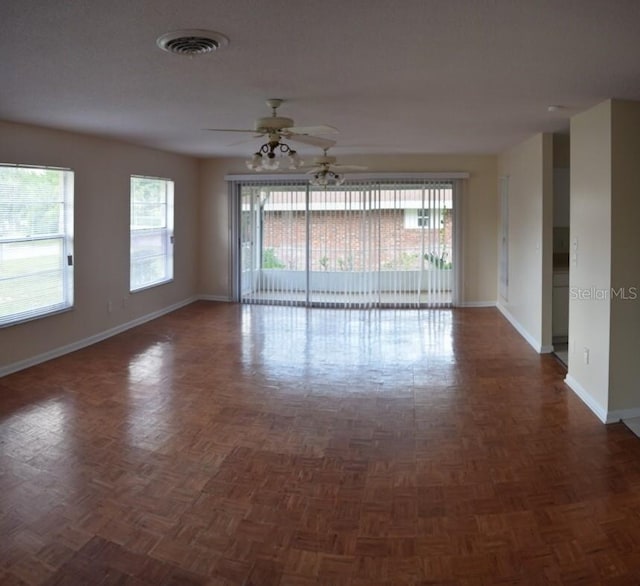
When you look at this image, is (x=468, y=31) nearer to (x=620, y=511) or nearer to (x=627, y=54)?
(x=627, y=54)

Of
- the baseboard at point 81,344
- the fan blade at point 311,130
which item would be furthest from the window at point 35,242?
the fan blade at point 311,130

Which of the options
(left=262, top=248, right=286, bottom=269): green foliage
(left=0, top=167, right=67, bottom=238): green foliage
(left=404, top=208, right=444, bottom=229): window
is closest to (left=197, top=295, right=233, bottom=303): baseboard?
(left=262, top=248, right=286, bottom=269): green foliage

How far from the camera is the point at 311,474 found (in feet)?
11.1

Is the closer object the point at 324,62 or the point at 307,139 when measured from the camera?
the point at 324,62

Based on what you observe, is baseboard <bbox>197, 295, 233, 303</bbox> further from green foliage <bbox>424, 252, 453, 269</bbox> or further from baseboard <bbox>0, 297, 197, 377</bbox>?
green foliage <bbox>424, 252, 453, 269</bbox>

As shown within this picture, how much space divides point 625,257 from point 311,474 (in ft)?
9.09

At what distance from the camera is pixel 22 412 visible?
4.40 metres

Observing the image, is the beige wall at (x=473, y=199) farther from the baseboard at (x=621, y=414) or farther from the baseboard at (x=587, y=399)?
the baseboard at (x=621, y=414)

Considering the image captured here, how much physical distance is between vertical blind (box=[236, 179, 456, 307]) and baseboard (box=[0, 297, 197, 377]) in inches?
73.3

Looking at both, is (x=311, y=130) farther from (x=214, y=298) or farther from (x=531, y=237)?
(x=214, y=298)

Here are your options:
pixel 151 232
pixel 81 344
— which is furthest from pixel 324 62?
pixel 151 232

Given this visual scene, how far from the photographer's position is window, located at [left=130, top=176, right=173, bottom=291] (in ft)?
25.6

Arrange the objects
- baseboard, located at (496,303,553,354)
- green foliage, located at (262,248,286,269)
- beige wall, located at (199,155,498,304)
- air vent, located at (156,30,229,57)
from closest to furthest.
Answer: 1. air vent, located at (156,30,229,57)
2. baseboard, located at (496,303,553,354)
3. beige wall, located at (199,155,498,304)
4. green foliage, located at (262,248,286,269)

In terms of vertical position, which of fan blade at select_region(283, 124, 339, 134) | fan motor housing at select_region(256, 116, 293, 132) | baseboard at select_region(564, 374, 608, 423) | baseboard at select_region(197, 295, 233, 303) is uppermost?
fan motor housing at select_region(256, 116, 293, 132)
